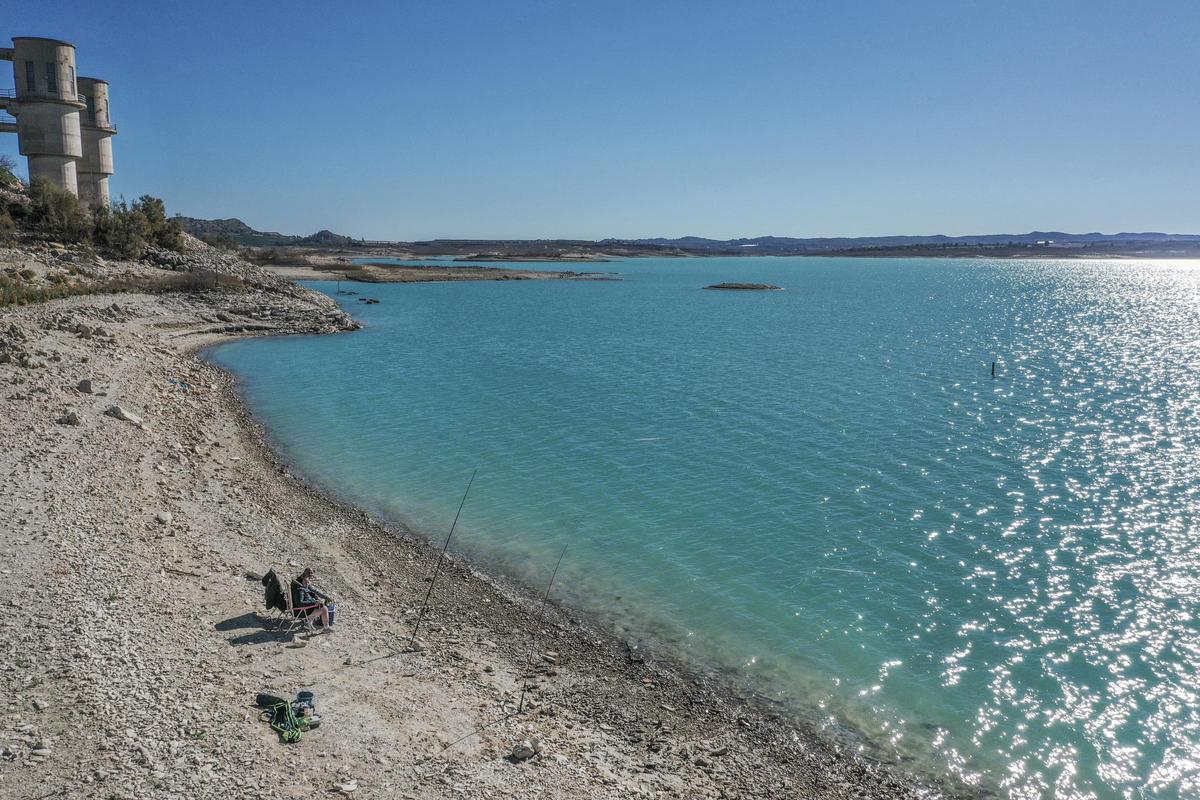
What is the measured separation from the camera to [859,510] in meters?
18.2

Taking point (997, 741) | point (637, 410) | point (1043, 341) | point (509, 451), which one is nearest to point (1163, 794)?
point (997, 741)

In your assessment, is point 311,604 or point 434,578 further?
point 434,578

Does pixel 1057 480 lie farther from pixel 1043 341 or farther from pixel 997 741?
pixel 1043 341

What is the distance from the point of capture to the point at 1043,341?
2053 inches

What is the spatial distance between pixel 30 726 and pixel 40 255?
1746 inches

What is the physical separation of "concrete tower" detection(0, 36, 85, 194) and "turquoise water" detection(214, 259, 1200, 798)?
20.1 m

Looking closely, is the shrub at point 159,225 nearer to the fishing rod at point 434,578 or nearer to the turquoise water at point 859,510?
the turquoise water at point 859,510

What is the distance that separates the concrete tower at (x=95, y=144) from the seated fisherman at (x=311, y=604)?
55.6m

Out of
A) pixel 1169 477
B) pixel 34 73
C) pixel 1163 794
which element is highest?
pixel 34 73

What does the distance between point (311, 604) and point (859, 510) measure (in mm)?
12736

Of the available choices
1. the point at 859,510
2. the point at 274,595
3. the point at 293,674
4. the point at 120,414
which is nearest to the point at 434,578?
the point at 274,595

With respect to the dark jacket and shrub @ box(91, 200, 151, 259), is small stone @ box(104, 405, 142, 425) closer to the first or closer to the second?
the dark jacket

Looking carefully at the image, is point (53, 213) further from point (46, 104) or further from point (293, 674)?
point (293, 674)

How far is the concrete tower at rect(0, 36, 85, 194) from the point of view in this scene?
151 ft
